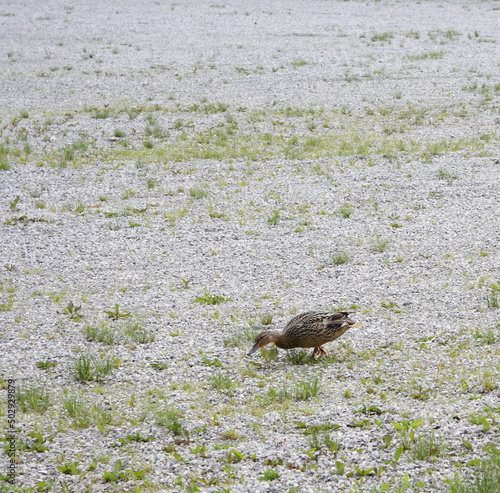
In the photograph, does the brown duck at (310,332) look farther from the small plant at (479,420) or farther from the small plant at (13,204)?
the small plant at (13,204)

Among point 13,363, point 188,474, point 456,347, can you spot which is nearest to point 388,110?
point 456,347

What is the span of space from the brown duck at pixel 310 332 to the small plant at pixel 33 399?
2292 millimetres

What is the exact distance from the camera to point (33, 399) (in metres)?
7.35

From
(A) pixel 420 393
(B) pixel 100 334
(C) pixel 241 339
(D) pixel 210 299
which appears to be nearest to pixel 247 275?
(D) pixel 210 299

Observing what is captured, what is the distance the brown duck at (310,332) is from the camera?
807 cm

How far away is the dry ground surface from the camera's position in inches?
255

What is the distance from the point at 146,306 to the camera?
994cm

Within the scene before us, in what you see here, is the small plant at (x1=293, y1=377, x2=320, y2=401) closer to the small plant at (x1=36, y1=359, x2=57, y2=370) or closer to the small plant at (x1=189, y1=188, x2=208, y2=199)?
the small plant at (x1=36, y1=359, x2=57, y2=370)

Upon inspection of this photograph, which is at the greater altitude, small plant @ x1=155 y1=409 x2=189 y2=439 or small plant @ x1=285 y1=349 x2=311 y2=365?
small plant @ x1=285 y1=349 x2=311 y2=365

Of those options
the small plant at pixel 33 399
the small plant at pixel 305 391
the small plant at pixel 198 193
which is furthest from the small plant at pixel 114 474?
the small plant at pixel 198 193

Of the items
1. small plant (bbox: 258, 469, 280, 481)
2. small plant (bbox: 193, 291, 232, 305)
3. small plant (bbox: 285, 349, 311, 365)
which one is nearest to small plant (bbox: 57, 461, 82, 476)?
small plant (bbox: 258, 469, 280, 481)

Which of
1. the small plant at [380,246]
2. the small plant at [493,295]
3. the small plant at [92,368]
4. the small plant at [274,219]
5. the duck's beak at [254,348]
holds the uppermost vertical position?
the small plant at [274,219]

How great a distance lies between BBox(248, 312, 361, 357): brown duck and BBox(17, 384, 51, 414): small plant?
2.29 meters

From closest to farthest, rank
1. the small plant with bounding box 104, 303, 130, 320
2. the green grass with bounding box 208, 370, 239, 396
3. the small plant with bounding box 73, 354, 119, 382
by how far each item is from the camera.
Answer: the green grass with bounding box 208, 370, 239, 396
the small plant with bounding box 73, 354, 119, 382
the small plant with bounding box 104, 303, 130, 320
